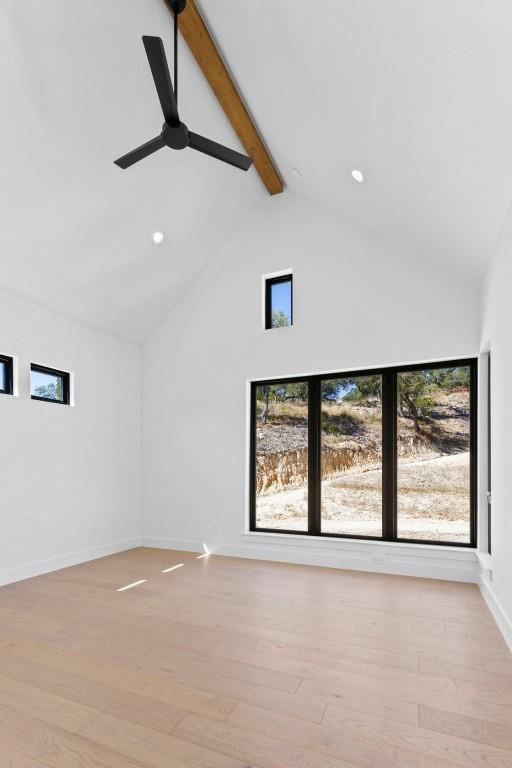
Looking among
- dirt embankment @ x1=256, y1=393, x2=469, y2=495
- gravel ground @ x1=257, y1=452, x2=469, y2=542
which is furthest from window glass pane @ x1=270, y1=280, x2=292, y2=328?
gravel ground @ x1=257, y1=452, x2=469, y2=542

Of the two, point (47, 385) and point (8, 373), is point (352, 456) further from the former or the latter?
point (8, 373)

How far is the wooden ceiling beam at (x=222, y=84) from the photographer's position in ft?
10.7

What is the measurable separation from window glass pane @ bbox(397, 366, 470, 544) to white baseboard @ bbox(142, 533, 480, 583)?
7.1 inches

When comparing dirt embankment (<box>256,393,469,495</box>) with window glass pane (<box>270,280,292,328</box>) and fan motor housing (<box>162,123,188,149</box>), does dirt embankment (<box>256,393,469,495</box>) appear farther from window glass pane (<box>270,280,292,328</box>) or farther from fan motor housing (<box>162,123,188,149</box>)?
fan motor housing (<box>162,123,188,149</box>)

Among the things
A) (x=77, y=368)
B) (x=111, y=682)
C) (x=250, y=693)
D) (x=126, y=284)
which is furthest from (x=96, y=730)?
(x=126, y=284)

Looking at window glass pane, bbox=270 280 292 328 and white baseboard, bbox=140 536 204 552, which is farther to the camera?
white baseboard, bbox=140 536 204 552

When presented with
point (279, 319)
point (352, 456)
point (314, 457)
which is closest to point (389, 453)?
point (352, 456)

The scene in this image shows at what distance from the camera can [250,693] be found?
2.25 meters

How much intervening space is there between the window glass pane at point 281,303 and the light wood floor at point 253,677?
2.97 m

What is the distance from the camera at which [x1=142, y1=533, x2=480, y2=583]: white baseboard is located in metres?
4.17

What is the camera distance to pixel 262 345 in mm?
5301

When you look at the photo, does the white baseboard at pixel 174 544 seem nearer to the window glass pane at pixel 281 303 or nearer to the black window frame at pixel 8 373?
the black window frame at pixel 8 373

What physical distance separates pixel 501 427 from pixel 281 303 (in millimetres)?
2947

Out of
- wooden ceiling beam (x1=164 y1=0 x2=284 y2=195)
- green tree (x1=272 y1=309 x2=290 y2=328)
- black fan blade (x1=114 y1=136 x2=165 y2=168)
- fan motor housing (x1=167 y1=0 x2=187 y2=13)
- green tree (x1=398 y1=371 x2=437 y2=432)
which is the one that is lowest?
green tree (x1=398 y1=371 x2=437 y2=432)
